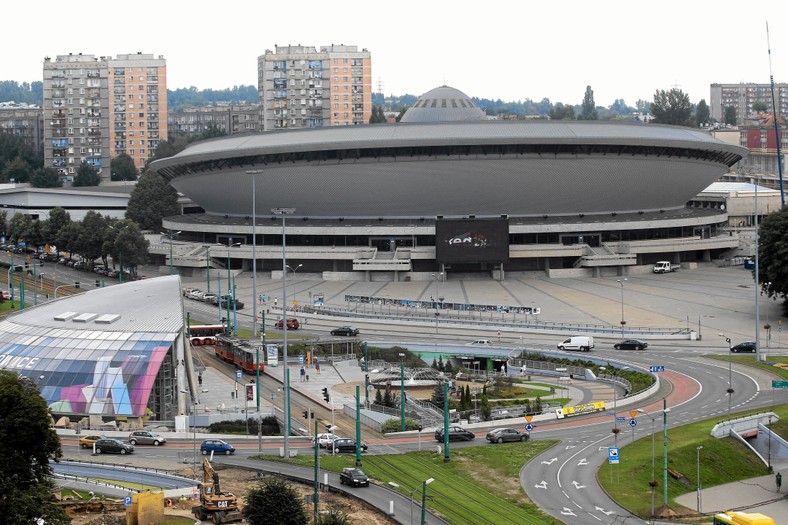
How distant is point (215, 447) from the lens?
186 feet

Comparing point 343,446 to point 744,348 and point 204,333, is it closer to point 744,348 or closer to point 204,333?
point 204,333

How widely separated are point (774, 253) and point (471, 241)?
33.5 meters

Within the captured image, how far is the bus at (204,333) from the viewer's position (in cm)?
8850

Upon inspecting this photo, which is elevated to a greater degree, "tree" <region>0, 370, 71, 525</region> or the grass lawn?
"tree" <region>0, 370, 71, 525</region>

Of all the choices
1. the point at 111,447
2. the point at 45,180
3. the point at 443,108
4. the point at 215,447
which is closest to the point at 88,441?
the point at 111,447

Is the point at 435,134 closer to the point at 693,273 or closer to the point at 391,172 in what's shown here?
the point at 391,172

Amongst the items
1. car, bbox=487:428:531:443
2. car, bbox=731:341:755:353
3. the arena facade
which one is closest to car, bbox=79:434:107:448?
car, bbox=487:428:531:443

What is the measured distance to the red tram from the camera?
255ft

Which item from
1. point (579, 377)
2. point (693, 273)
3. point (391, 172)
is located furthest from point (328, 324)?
point (693, 273)

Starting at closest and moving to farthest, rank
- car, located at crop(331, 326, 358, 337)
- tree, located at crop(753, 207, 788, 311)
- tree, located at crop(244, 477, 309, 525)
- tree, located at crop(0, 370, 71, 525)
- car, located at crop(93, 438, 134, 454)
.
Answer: tree, located at crop(0, 370, 71, 525), tree, located at crop(244, 477, 309, 525), car, located at crop(93, 438, 134, 454), car, located at crop(331, 326, 358, 337), tree, located at crop(753, 207, 788, 311)

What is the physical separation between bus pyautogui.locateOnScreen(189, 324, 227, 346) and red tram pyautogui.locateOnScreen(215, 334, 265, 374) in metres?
4.42

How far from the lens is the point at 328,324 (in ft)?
316

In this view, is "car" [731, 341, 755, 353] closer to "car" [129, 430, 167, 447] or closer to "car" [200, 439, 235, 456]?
"car" [200, 439, 235, 456]

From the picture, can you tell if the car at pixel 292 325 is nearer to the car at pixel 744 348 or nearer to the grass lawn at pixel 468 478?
the car at pixel 744 348
